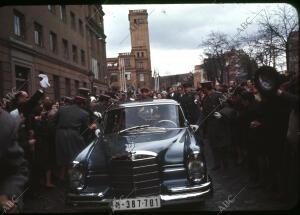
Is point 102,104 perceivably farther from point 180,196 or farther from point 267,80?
point 267,80

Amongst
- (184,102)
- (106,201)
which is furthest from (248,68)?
(184,102)

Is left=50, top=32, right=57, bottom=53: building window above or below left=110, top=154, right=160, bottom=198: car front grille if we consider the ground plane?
above

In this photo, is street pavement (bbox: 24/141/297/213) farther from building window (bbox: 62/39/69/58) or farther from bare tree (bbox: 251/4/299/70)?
building window (bbox: 62/39/69/58)

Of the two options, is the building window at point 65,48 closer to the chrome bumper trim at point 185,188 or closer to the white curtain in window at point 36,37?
the white curtain in window at point 36,37

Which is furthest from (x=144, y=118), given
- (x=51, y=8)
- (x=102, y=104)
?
(x=102, y=104)

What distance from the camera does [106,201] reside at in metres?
3.51

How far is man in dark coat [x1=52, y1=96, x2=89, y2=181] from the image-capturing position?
521 centimetres

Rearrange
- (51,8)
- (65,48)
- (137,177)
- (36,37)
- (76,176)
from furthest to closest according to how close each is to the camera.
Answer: (65,48) → (36,37) → (76,176) → (137,177) → (51,8)

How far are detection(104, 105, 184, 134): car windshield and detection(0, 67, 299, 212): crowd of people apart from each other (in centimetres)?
59

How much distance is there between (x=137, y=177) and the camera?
11.9ft

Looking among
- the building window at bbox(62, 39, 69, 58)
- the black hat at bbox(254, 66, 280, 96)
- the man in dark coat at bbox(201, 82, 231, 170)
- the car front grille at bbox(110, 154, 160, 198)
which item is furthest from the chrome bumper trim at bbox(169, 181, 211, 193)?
the building window at bbox(62, 39, 69, 58)

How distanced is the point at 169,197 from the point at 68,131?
2.60 meters

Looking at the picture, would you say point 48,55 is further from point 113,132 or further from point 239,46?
point 239,46

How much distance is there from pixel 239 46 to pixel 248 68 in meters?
0.35
